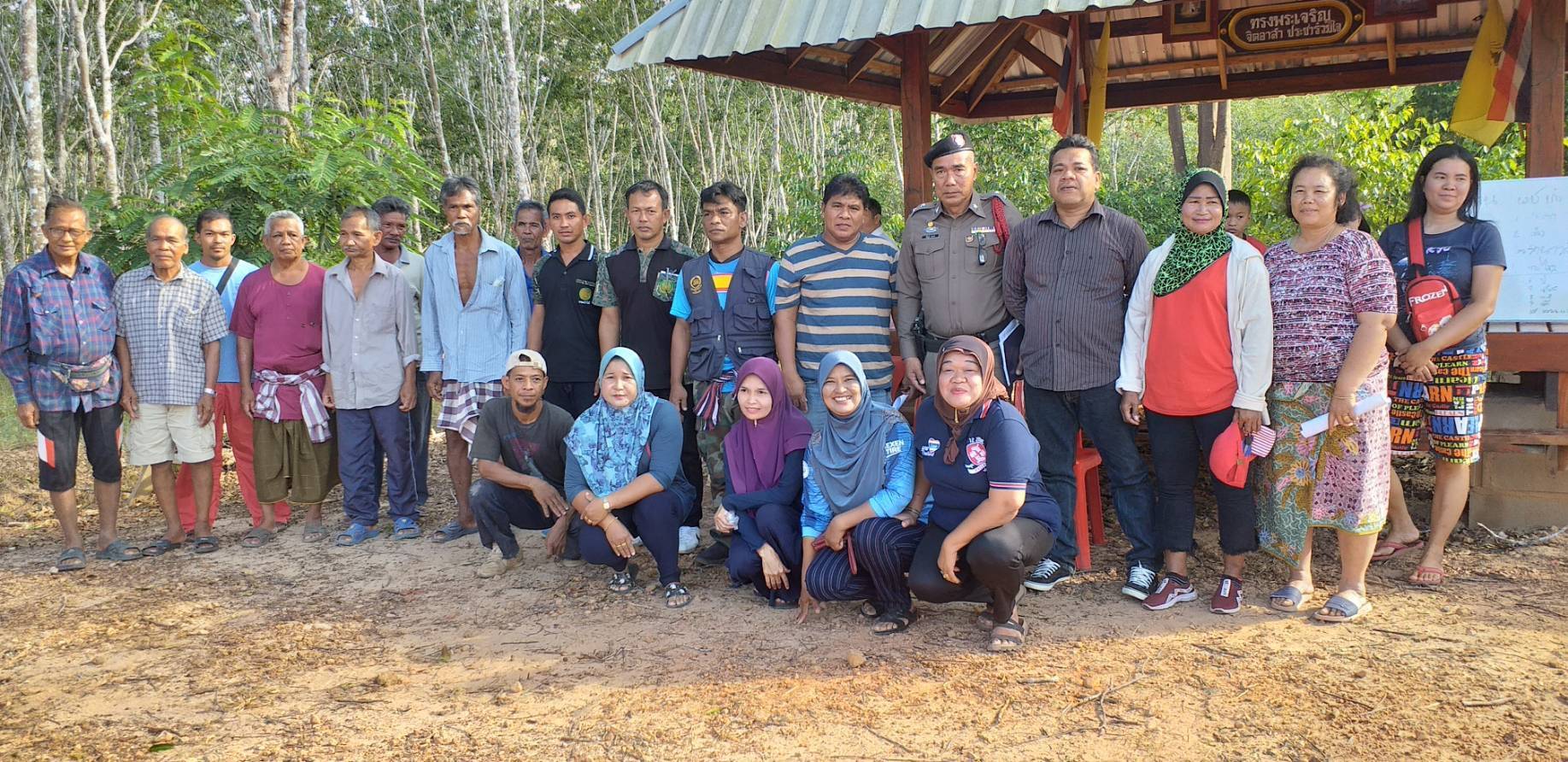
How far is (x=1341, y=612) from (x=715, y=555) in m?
2.63

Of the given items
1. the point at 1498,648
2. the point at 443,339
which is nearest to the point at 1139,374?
the point at 1498,648

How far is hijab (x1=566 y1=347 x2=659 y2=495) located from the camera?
14.9 ft

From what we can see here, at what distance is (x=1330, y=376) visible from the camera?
3803mm

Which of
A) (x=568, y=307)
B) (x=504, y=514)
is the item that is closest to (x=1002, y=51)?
(x=568, y=307)

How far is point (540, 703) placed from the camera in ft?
11.0

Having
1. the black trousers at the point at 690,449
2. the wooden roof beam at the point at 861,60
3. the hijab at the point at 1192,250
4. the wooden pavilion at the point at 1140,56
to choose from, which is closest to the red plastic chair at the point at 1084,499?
the hijab at the point at 1192,250

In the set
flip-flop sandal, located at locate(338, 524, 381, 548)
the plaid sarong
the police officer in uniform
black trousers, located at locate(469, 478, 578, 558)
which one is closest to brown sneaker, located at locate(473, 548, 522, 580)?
black trousers, located at locate(469, 478, 578, 558)

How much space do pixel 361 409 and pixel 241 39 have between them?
2244 centimetres

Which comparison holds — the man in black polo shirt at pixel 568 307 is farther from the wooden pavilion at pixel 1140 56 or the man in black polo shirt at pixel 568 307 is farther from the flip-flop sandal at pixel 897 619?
the flip-flop sandal at pixel 897 619

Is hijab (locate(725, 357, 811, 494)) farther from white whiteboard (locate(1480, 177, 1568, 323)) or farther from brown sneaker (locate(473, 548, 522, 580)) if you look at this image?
white whiteboard (locate(1480, 177, 1568, 323))

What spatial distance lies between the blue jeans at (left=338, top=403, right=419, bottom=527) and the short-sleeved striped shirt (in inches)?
92.2

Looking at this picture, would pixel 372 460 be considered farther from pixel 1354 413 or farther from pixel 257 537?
pixel 1354 413

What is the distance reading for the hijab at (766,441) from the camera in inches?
169

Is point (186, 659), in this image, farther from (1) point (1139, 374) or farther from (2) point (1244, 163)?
(2) point (1244, 163)
